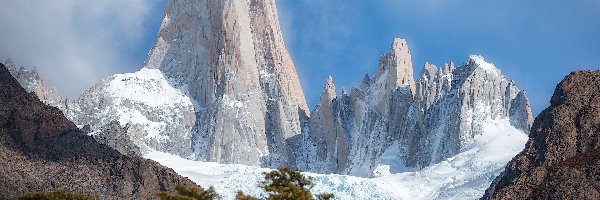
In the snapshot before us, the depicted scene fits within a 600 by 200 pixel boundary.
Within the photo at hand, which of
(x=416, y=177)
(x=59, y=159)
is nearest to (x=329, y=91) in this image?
(x=416, y=177)

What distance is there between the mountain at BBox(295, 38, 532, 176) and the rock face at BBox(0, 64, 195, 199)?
57.4 metres

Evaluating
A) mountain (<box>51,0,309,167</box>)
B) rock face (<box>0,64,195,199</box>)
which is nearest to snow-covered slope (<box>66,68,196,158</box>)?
mountain (<box>51,0,309,167</box>)

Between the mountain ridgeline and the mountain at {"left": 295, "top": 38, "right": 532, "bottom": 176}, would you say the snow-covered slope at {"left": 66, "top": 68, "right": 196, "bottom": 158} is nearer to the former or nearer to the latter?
the mountain ridgeline

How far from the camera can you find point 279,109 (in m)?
192

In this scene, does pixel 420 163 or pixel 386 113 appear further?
pixel 386 113

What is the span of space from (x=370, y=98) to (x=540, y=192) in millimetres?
104442

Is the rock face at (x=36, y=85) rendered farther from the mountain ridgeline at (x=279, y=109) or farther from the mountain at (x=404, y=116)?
the mountain at (x=404, y=116)

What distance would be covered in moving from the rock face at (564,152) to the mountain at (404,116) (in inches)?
2563

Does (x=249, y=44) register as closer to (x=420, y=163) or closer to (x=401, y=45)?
(x=401, y=45)

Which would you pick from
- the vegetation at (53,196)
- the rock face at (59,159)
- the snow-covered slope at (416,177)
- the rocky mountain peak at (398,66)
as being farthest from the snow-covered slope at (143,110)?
the vegetation at (53,196)

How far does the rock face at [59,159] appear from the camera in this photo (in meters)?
102

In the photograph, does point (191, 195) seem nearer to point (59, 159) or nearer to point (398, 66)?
point (59, 159)

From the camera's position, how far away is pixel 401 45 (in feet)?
605

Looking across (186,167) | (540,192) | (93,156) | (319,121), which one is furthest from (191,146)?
(540,192)
